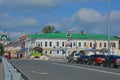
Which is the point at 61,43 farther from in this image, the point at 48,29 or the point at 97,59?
the point at 97,59

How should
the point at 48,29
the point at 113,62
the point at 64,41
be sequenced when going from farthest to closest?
the point at 48,29 < the point at 64,41 < the point at 113,62

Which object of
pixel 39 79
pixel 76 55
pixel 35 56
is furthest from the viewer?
pixel 35 56

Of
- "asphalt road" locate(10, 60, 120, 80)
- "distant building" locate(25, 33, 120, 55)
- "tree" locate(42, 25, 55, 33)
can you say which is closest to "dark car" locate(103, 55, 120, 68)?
"asphalt road" locate(10, 60, 120, 80)

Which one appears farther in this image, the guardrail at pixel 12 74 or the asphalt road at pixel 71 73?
the asphalt road at pixel 71 73

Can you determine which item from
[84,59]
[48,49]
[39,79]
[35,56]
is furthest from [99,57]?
[48,49]

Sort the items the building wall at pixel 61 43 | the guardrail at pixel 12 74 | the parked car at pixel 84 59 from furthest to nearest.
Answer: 1. the building wall at pixel 61 43
2. the parked car at pixel 84 59
3. the guardrail at pixel 12 74

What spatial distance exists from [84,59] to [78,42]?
261 ft

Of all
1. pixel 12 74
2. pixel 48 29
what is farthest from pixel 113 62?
pixel 48 29

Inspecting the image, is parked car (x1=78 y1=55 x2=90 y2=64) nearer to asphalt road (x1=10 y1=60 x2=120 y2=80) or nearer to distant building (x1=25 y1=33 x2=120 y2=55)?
asphalt road (x1=10 y1=60 x2=120 y2=80)

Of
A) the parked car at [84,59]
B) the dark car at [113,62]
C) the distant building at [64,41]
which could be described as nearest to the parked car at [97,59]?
the parked car at [84,59]

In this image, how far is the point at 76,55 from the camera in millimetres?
68688

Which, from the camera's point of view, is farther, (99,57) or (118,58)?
(99,57)

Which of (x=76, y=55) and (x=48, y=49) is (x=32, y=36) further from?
(x=76, y=55)

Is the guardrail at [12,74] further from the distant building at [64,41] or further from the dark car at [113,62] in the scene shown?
the distant building at [64,41]
